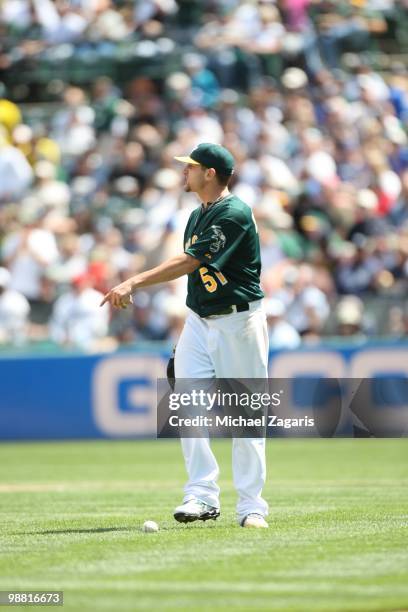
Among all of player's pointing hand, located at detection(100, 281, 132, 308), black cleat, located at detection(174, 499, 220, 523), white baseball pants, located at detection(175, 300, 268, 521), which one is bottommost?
black cleat, located at detection(174, 499, 220, 523)

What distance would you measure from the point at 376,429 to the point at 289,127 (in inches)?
428

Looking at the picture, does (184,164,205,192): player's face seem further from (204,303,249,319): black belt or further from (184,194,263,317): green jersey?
(204,303,249,319): black belt

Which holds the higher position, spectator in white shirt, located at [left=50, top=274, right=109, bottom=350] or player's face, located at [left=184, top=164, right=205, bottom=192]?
player's face, located at [left=184, top=164, right=205, bottom=192]

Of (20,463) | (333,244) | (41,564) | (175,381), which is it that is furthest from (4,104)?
(41,564)

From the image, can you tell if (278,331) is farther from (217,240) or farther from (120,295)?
(120,295)

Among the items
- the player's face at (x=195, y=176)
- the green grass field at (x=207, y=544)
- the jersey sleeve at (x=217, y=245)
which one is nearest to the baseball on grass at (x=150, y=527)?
the green grass field at (x=207, y=544)

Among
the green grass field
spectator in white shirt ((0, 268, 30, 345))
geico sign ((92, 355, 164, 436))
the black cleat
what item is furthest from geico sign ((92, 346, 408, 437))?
the black cleat

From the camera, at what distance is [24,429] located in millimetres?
17047

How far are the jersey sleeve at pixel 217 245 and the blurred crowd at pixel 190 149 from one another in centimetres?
846

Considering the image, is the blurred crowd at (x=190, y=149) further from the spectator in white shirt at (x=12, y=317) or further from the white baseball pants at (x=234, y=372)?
the white baseball pants at (x=234, y=372)

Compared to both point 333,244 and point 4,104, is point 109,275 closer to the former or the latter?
point 333,244

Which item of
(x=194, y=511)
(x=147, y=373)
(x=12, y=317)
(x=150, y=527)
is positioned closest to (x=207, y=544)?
(x=150, y=527)

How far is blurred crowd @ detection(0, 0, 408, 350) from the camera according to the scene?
1703cm

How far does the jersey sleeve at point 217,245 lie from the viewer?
7.88m
